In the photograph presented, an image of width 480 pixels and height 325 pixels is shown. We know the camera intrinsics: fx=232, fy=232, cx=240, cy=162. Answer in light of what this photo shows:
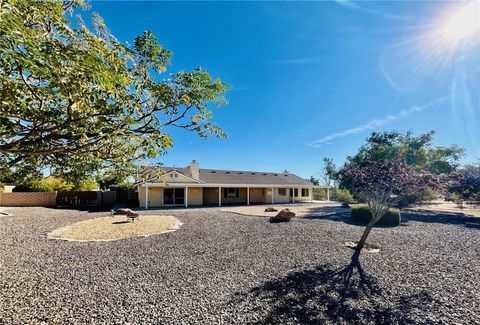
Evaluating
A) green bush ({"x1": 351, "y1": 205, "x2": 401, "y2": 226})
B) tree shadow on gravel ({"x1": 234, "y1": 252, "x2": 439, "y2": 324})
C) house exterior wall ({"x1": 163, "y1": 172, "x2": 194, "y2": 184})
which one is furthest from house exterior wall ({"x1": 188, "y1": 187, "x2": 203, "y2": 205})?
tree shadow on gravel ({"x1": 234, "y1": 252, "x2": 439, "y2": 324})

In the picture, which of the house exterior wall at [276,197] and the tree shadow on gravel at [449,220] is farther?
the house exterior wall at [276,197]

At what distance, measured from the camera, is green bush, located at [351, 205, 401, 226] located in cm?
1421

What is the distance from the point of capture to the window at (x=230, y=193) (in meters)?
29.6

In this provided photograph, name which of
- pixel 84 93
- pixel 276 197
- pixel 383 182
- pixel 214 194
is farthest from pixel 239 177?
pixel 84 93

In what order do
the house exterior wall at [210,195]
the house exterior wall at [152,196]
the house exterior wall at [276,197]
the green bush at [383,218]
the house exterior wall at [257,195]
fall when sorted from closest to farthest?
1. the green bush at [383,218]
2. the house exterior wall at [152,196]
3. the house exterior wall at [210,195]
4. the house exterior wall at [257,195]
5. the house exterior wall at [276,197]

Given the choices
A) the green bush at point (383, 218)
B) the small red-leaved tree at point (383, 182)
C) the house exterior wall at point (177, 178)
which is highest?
the house exterior wall at point (177, 178)

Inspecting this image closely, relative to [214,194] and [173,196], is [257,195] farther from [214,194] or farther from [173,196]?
[173,196]

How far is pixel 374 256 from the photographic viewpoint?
7918 millimetres

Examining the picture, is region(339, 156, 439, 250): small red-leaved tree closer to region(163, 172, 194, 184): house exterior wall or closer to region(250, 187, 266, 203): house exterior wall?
region(163, 172, 194, 184): house exterior wall

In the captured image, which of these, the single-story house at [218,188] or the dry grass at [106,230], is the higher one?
the single-story house at [218,188]

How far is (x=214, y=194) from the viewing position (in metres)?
29.0

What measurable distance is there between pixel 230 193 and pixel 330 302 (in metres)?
25.5

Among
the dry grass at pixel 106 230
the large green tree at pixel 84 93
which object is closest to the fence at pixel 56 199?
the dry grass at pixel 106 230

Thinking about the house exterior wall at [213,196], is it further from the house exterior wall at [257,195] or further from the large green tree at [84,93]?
the large green tree at [84,93]
